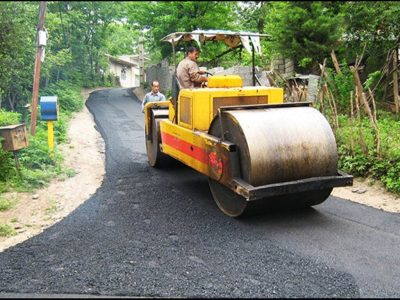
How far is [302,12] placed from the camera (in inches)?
135

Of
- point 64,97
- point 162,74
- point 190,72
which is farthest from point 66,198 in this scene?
point 162,74

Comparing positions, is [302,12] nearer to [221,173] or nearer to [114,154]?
[221,173]

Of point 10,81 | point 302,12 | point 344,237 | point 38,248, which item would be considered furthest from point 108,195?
point 10,81

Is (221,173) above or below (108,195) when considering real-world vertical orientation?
above

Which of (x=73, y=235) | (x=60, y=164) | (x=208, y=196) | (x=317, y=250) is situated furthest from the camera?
(x=60, y=164)

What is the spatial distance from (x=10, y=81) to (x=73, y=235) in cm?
903

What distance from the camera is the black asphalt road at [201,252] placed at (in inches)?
143

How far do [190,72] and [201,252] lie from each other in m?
2.98

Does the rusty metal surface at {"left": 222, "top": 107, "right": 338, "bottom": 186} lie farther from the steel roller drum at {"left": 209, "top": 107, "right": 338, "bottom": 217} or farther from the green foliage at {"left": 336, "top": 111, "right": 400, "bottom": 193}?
the green foliage at {"left": 336, "top": 111, "right": 400, "bottom": 193}

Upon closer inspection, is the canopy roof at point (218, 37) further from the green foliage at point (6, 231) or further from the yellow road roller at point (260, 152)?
the green foliage at point (6, 231)

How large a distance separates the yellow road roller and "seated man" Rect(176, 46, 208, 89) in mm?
722

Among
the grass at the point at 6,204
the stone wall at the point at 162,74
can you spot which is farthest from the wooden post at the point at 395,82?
the stone wall at the point at 162,74

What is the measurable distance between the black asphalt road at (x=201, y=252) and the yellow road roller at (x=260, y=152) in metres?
0.30

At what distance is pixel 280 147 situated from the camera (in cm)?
480
